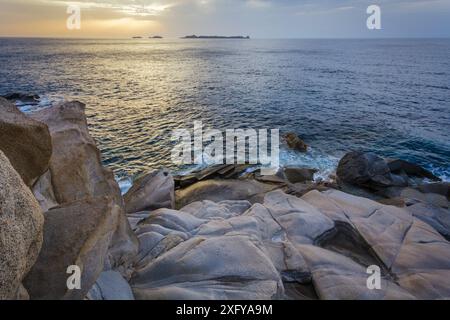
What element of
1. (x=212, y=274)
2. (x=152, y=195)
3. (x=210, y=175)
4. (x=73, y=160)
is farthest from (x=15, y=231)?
(x=210, y=175)

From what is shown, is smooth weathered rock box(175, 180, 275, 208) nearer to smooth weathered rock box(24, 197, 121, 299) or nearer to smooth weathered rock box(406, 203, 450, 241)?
smooth weathered rock box(406, 203, 450, 241)

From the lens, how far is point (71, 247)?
696 cm

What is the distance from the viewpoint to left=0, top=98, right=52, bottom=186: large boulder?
26.0 ft

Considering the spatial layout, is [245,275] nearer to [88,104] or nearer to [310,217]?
[310,217]

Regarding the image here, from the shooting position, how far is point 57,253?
691cm

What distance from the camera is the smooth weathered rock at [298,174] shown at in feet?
81.2

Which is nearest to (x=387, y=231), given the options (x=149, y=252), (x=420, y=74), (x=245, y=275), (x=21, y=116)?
(x=245, y=275)

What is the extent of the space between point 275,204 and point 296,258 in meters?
5.19

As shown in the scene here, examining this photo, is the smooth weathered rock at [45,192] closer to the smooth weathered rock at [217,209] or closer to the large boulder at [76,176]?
the large boulder at [76,176]

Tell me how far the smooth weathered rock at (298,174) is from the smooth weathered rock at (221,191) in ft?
12.2

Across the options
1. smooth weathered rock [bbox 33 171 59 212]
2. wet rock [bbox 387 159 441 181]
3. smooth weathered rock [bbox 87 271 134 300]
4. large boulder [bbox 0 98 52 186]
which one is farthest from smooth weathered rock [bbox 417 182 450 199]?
large boulder [bbox 0 98 52 186]

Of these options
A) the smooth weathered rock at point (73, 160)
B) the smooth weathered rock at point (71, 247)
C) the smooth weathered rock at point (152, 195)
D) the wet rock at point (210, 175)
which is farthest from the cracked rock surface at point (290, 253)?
the wet rock at point (210, 175)

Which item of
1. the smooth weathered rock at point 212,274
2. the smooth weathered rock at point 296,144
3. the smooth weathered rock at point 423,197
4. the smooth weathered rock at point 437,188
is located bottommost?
the smooth weathered rock at point 423,197

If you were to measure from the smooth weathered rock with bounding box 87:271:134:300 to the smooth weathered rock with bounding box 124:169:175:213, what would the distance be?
912cm
